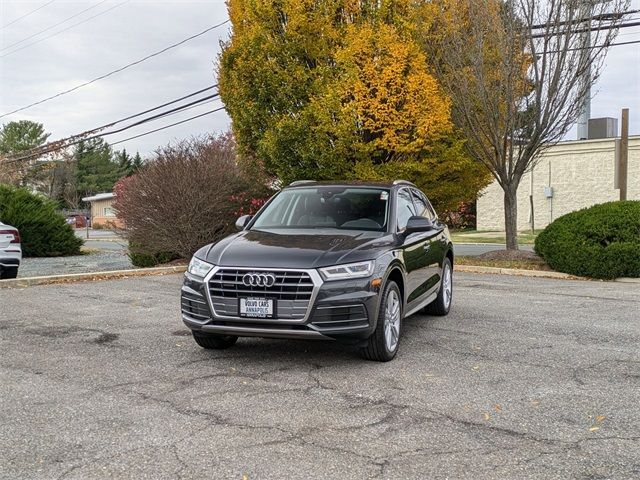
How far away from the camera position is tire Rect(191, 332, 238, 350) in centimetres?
632

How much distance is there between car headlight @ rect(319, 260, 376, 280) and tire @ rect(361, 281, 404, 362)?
30cm

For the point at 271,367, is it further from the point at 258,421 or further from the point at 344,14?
the point at 344,14

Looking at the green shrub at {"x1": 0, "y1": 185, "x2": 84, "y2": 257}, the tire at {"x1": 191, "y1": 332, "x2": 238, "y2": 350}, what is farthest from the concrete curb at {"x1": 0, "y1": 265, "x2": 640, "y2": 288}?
the green shrub at {"x1": 0, "y1": 185, "x2": 84, "y2": 257}

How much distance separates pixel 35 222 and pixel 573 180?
24.9 m

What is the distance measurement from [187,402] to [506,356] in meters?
3.09

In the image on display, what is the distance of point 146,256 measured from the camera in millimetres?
18188

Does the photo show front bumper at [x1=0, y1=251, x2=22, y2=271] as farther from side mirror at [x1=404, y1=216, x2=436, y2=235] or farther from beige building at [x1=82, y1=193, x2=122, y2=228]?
beige building at [x1=82, y1=193, x2=122, y2=228]

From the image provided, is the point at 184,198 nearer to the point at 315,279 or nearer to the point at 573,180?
the point at 315,279

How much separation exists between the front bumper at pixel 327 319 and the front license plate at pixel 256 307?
0.14 feet

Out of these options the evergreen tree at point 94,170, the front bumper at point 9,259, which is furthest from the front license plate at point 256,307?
the evergreen tree at point 94,170

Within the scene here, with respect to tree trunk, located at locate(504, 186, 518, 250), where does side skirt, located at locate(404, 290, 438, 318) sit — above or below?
above

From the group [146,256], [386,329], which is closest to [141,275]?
[146,256]

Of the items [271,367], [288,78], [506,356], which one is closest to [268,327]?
[271,367]

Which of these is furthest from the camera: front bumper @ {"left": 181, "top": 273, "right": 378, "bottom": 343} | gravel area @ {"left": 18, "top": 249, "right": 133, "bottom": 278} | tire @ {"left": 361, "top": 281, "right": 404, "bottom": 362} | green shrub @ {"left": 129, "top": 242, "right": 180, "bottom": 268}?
gravel area @ {"left": 18, "top": 249, "right": 133, "bottom": 278}
